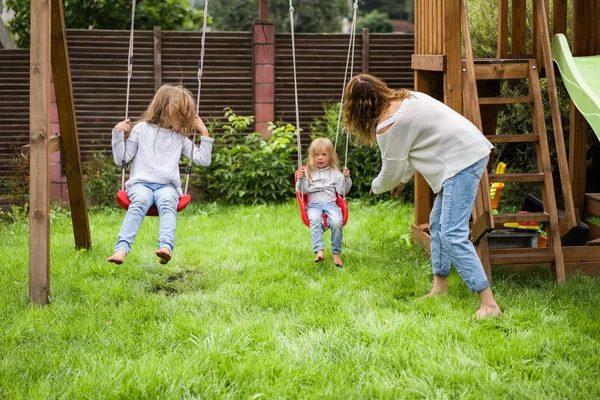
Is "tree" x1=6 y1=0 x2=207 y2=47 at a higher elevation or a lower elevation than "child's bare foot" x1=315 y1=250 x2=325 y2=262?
higher

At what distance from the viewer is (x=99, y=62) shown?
10.8 m

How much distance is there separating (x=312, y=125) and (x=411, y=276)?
17.9 ft

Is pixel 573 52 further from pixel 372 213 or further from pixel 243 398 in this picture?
pixel 243 398

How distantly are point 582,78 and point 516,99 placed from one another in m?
0.64

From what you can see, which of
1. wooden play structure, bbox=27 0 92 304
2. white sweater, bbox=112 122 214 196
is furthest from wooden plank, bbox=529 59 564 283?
wooden play structure, bbox=27 0 92 304

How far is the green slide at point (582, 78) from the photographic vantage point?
5.93 meters

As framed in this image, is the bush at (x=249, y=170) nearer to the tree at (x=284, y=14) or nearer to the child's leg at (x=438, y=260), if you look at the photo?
the child's leg at (x=438, y=260)

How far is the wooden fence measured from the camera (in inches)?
423

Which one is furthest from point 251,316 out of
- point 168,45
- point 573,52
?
point 168,45

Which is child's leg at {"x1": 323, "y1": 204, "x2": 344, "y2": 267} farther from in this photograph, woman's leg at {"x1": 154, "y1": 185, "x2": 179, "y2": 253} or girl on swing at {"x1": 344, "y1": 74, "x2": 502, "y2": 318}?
girl on swing at {"x1": 344, "y1": 74, "x2": 502, "y2": 318}

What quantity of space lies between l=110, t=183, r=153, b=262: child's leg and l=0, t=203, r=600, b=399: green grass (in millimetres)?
400

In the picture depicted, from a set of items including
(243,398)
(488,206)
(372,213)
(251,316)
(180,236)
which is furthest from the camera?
(372,213)

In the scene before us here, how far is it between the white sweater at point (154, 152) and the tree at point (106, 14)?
26.0 ft

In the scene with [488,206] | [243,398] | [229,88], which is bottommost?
[243,398]
